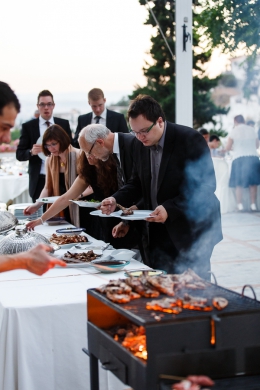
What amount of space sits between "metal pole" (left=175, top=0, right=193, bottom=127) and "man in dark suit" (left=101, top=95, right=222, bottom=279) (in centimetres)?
263

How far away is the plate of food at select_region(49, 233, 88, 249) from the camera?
3.50 metres

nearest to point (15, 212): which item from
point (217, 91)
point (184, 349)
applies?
point (184, 349)

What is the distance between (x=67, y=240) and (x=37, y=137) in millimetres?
3299

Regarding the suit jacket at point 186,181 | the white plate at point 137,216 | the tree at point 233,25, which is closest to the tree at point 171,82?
the tree at point 233,25

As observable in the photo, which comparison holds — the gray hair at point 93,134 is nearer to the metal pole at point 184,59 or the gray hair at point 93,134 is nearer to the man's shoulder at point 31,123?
the metal pole at point 184,59

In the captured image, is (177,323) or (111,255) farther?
(111,255)

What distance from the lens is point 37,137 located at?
666cm

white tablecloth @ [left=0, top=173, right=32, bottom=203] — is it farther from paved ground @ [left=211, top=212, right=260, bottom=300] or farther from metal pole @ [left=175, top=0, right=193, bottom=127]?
metal pole @ [left=175, top=0, right=193, bottom=127]

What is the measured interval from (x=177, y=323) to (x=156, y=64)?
20.5 meters

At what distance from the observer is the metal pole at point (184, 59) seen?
5773 mm

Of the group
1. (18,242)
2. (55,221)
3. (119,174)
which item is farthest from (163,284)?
(55,221)

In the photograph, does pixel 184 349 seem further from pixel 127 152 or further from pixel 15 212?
pixel 15 212

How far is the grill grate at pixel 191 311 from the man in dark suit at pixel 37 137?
4.13 meters

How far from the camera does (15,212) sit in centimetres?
475
